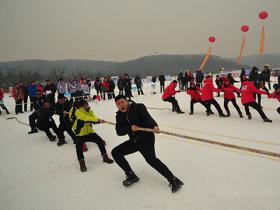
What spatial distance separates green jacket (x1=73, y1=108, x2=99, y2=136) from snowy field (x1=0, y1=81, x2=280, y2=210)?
2.57 feet

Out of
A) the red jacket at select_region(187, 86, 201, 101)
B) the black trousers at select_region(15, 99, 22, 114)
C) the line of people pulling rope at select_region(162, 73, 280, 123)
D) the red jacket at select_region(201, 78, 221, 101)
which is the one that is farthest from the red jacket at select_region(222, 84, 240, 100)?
the black trousers at select_region(15, 99, 22, 114)

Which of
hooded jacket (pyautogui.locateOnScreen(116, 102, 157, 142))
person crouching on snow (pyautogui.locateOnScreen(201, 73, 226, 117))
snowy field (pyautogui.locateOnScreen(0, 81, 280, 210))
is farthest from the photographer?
person crouching on snow (pyautogui.locateOnScreen(201, 73, 226, 117))

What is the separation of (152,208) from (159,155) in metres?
2.08

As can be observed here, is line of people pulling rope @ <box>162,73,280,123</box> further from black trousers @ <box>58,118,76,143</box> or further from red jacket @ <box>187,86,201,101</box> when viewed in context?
black trousers @ <box>58,118,76,143</box>

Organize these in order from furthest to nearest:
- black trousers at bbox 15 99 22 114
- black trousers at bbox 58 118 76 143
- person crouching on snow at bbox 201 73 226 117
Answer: black trousers at bbox 15 99 22 114 < person crouching on snow at bbox 201 73 226 117 < black trousers at bbox 58 118 76 143

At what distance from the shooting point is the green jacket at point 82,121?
193 inches

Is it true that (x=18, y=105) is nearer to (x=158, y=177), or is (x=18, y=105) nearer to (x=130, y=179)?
(x=130, y=179)

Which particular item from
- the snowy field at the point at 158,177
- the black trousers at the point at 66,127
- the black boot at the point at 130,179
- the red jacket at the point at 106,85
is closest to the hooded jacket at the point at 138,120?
the black boot at the point at 130,179

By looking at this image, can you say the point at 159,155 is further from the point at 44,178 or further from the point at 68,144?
the point at 68,144

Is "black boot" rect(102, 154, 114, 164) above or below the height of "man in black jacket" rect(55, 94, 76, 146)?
below

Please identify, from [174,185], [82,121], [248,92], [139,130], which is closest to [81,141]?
[82,121]

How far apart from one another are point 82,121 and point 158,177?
2.04 metres

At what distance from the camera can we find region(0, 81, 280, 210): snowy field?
3414mm

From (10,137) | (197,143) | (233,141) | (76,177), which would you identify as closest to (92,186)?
(76,177)
